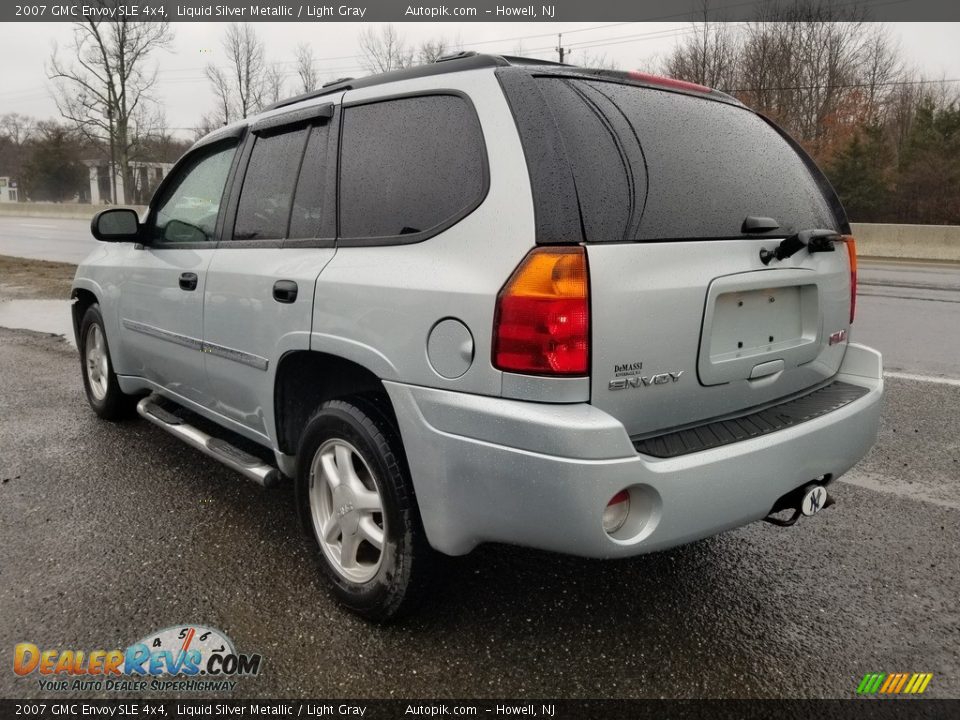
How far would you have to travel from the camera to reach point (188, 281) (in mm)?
3594

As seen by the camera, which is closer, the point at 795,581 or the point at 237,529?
the point at 795,581

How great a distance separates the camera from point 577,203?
2.13 m

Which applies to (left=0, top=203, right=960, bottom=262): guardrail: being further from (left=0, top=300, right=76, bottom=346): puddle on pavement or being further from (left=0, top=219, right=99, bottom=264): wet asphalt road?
(left=0, top=219, right=99, bottom=264): wet asphalt road

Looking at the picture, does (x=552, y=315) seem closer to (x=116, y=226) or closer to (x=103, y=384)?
(x=116, y=226)

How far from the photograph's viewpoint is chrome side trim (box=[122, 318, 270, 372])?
3.07 meters

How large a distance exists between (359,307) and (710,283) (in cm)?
117

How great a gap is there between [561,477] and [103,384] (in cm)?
412

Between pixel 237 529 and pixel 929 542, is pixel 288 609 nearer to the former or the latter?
pixel 237 529

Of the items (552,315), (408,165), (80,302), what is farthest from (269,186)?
(80,302)

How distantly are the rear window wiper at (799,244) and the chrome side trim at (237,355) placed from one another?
1968 millimetres

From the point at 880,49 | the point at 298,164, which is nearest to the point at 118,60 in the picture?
the point at 880,49

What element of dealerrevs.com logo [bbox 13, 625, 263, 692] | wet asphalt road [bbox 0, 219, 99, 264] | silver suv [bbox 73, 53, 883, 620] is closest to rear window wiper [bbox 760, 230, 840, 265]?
silver suv [bbox 73, 53, 883, 620]

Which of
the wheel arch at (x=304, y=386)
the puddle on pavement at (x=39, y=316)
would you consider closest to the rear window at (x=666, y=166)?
the wheel arch at (x=304, y=386)

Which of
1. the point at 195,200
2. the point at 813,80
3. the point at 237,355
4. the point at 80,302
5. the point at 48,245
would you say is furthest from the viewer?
the point at 813,80
